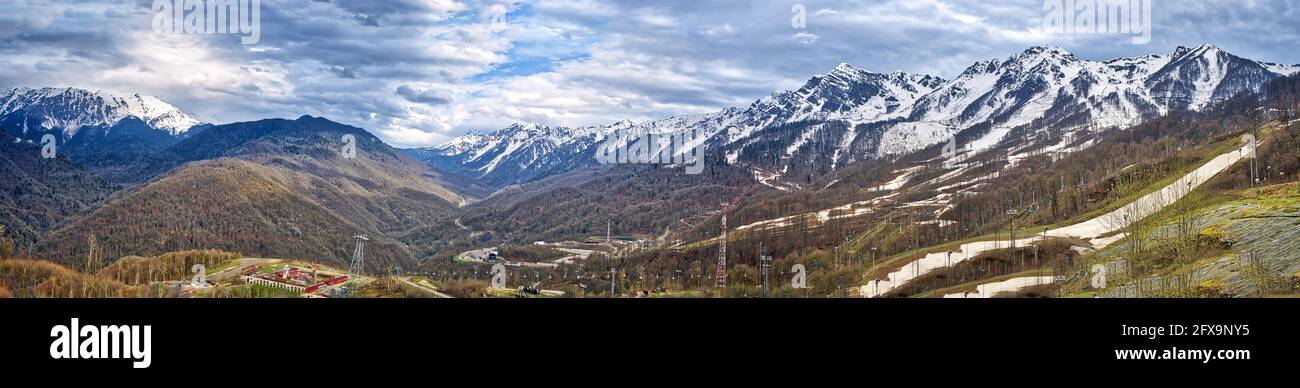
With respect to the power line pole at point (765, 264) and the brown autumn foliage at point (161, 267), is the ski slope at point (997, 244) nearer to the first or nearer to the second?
the power line pole at point (765, 264)

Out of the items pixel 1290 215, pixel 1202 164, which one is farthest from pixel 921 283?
pixel 1202 164

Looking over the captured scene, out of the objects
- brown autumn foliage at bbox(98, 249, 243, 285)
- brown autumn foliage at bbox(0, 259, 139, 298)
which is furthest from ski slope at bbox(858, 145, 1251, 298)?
brown autumn foliage at bbox(98, 249, 243, 285)

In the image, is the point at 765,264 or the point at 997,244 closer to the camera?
the point at 997,244

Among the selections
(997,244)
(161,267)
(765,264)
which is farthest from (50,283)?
(997,244)

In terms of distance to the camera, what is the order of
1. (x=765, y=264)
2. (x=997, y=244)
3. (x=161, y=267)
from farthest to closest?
(x=161, y=267) → (x=765, y=264) → (x=997, y=244)

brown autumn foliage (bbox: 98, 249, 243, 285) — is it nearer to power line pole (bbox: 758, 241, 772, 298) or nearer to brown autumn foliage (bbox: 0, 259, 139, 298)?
brown autumn foliage (bbox: 0, 259, 139, 298)

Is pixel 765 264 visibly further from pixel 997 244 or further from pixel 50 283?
pixel 50 283

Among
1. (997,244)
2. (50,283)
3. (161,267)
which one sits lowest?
(50,283)

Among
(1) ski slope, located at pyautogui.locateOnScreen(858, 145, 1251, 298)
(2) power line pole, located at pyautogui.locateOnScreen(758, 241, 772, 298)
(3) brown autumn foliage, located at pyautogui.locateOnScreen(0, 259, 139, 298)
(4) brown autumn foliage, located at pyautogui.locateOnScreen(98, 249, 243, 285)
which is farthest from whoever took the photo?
(4) brown autumn foliage, located at pyautogui.locateOnScreen(98, 249, 243, 285)

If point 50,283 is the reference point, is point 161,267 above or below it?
above

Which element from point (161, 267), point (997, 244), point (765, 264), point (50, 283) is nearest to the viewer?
point (50, 283)

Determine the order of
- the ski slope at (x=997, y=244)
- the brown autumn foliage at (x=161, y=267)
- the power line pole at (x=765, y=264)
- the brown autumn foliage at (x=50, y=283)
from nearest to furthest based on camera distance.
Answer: the power line pole at (x=765, y=264)
the brown autumn foliage at (x=50, y=283)
the ski slope at (x=997, y=244)
the brown autumn foliage at (x=161, y=267)

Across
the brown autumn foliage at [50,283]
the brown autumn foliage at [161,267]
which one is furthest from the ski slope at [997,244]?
the brown autumn foliage at [161,267]

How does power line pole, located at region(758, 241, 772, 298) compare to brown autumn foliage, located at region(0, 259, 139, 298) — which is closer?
power line pole, located at region(758, 241, 772, 298)
